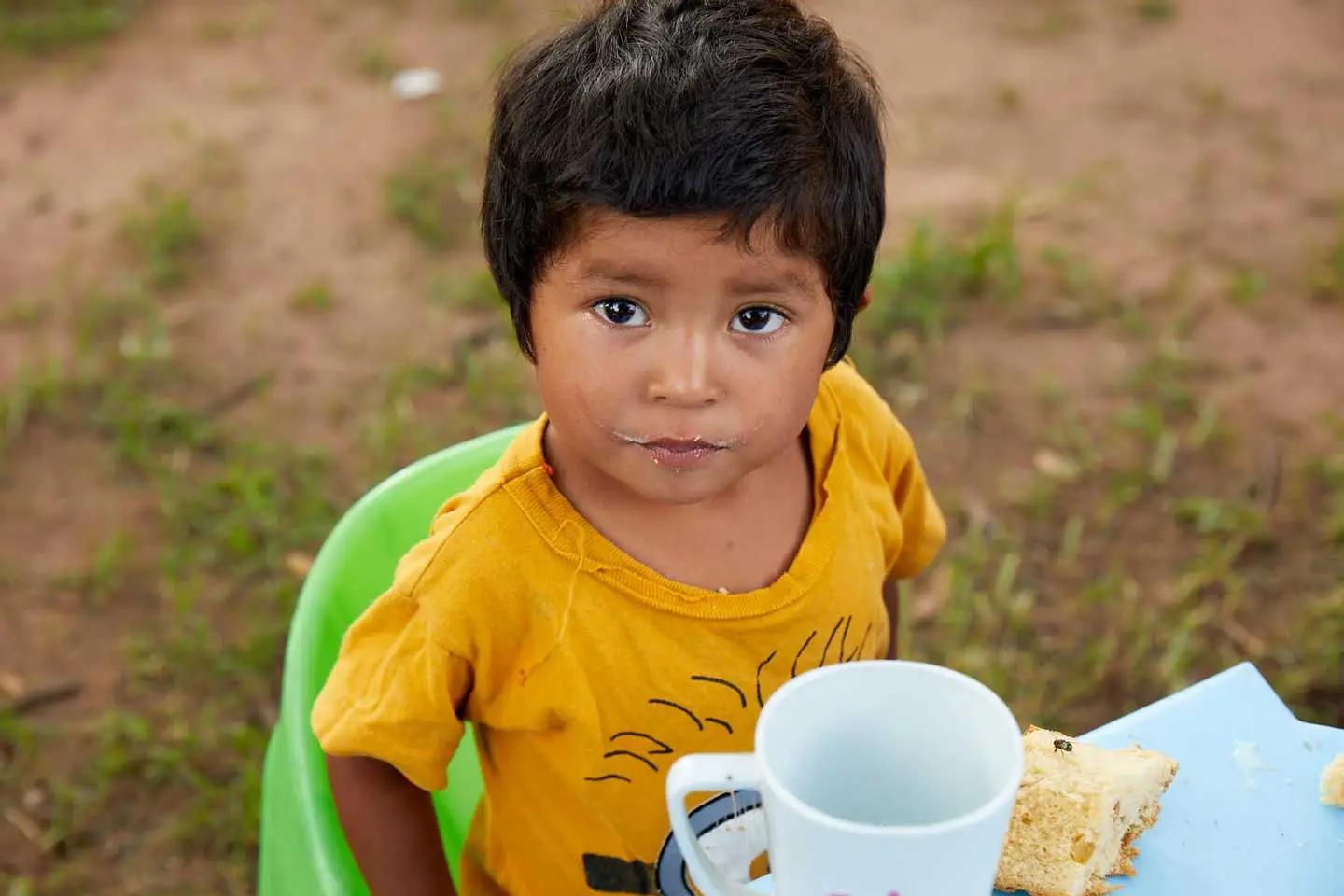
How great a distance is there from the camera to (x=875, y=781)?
2.71ft

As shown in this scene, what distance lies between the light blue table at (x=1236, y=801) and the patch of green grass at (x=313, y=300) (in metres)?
2.38

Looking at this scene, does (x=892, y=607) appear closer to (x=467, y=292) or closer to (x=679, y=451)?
(x=679, y=451)

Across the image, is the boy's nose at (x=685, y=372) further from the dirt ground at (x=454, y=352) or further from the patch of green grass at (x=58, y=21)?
the patch of green grass at (x=58, y=21)

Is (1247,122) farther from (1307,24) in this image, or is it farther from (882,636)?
(882,636)

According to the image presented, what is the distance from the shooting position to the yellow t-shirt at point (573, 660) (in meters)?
1.16

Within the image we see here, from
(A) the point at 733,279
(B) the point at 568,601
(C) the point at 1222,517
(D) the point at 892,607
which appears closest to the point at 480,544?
(B) the point at 568,601

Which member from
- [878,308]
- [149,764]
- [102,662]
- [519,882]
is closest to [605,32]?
[519,882]

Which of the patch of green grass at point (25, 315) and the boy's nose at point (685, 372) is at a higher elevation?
the boy's nose at point (685, 372)

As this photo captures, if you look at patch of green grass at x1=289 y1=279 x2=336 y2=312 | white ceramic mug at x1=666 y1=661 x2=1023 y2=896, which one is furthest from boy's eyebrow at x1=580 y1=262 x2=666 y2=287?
patch of green grass at x1=289 y1=279 x2=336 y2=312

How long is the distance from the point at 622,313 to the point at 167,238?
2536mm

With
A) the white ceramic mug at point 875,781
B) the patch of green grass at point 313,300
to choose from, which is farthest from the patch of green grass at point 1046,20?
the white ceramic mug at point 875,781

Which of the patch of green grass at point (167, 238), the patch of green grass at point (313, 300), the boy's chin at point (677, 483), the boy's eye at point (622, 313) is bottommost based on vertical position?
the patch of green grass at point (313, 300)

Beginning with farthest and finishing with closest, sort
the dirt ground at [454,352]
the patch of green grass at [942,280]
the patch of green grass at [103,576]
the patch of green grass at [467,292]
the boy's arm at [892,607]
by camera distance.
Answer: the patch of green grass at [467,292] → the patch of green grass at [942,280] → the patch of green grass at [103,576] → the dirt ground at [454,352] → the boy's arm at [892,607]

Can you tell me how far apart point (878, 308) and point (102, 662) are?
64.0 inches
